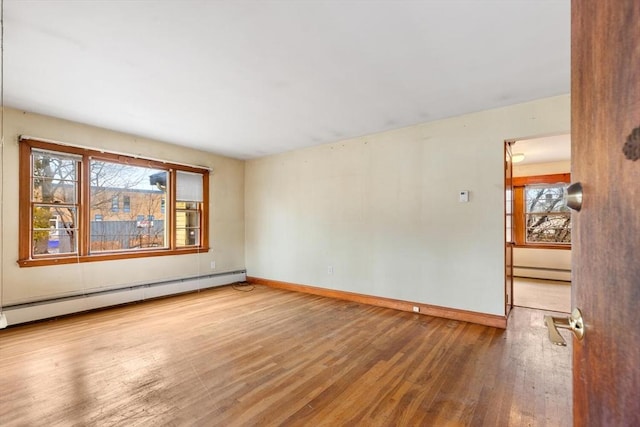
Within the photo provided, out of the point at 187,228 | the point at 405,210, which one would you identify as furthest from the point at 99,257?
the point at 405,210

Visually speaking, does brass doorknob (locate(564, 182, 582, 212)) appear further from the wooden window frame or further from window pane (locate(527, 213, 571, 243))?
window pane (locate(527, 213, 571, 243))

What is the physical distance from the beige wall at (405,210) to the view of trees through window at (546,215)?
3.93 metres

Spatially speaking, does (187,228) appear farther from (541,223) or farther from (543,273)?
(541,223)

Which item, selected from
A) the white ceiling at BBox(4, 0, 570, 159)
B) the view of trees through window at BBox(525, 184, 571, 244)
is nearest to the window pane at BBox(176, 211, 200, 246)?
the white ceiling at BBox(4, 0, 570, 159)

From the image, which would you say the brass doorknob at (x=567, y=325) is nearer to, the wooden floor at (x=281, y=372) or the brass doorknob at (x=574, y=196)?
Result: the brass doorknob at (x=574, y=196)

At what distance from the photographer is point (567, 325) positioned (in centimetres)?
74

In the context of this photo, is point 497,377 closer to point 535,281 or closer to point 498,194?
point 498,194

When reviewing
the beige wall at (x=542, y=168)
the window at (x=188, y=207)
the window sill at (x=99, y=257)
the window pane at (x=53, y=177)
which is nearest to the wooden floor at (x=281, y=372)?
the window sill at (x=99, y=257)

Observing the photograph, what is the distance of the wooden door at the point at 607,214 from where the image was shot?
1.55 ft

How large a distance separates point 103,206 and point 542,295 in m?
7.01

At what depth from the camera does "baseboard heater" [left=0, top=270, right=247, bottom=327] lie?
11.3 feet

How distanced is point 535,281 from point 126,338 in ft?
23.3

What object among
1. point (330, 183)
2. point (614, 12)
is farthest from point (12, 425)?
point (330, 183)

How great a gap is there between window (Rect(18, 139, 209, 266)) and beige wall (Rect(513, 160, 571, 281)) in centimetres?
661
